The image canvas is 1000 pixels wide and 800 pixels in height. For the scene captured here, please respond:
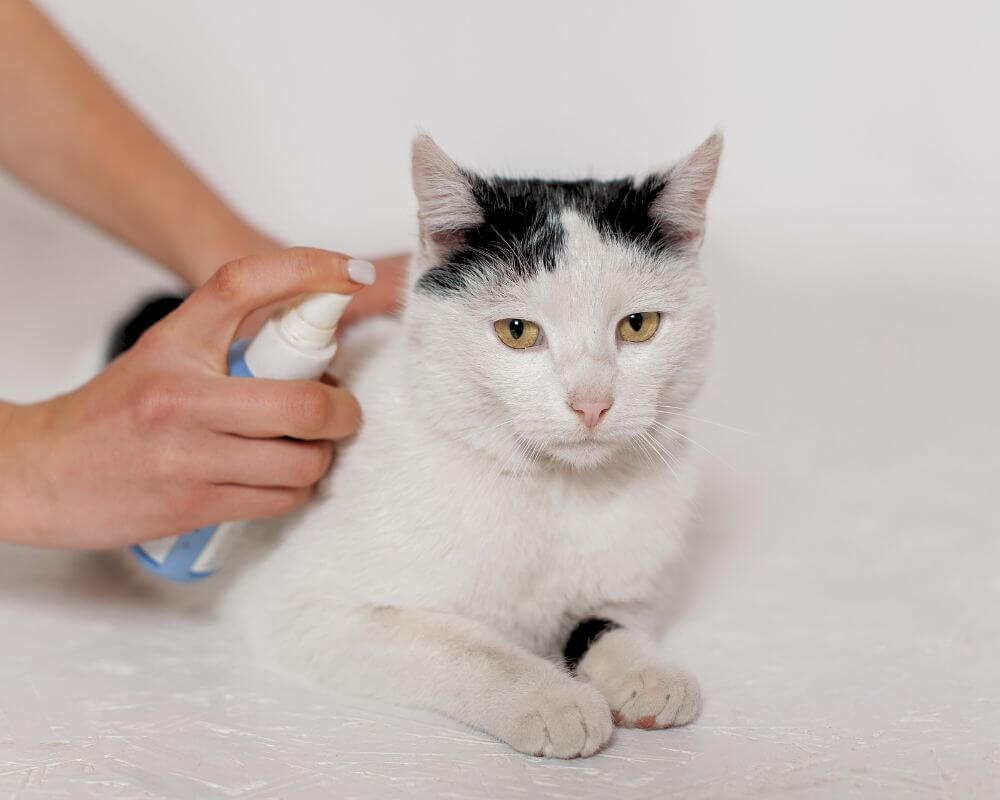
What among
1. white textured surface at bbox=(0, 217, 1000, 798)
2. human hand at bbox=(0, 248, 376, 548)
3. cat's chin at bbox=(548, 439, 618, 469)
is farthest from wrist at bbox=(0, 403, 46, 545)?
cat's chin at bbox=(548, 439, 618, 469)

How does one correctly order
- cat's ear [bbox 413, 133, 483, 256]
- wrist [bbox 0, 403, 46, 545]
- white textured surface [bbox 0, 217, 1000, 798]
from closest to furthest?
1. white textured surface [bbox 0, 217, 1000, 798]
2. cat's ear [bbox 413, 133, 483, 256]
3. wrist [bbox 0, 403, 46, 545]

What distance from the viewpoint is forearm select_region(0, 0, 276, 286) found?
8.64 feet

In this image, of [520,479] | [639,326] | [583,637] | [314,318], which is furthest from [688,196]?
[583,637]

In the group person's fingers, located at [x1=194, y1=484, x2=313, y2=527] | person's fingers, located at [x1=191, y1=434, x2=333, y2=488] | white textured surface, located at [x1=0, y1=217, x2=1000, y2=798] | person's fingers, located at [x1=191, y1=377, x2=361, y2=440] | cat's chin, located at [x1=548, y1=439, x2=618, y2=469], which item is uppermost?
cat's chin, located at [x1=548, y1=439, x2=618, y2=469]

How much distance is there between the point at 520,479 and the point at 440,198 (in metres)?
0.48

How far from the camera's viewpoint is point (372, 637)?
1.88 meters

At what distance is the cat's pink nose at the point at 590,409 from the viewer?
1.66 m

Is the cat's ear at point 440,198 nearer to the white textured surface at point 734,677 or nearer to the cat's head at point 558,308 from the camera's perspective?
the cat's head at point 558,308

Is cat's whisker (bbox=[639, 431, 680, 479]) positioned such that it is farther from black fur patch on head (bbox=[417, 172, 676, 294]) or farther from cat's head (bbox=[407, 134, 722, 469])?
black fur patch on head (bbox=[417, 172, 676, 294])

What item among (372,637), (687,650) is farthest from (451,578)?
(687,650)

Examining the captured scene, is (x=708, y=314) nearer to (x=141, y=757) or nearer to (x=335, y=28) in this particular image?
(x=141, y=757)

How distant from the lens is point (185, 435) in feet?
6.27

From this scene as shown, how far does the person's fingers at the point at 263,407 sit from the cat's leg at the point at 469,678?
0.34m

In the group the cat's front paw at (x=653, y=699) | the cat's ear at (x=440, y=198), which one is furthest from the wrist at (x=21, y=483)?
the cat's front paw at (x=653, y=699)
